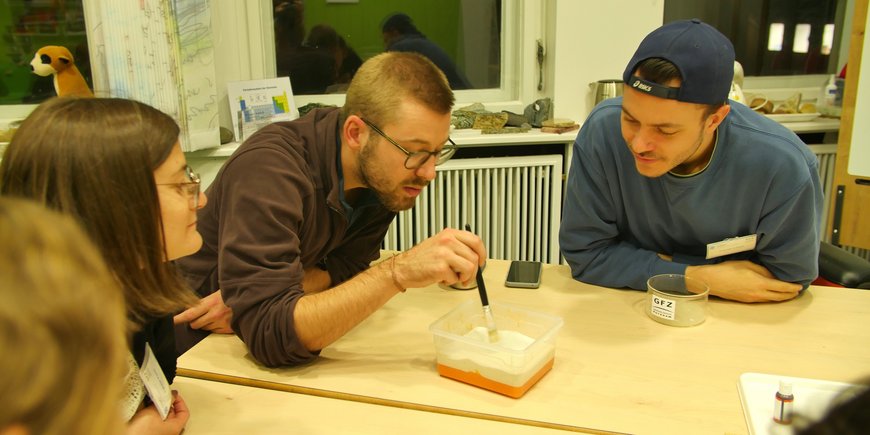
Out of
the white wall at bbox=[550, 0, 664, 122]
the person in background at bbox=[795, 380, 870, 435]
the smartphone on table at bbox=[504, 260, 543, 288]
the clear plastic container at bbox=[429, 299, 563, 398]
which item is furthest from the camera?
the white wall at bbox=[550, 0, 664, 122]

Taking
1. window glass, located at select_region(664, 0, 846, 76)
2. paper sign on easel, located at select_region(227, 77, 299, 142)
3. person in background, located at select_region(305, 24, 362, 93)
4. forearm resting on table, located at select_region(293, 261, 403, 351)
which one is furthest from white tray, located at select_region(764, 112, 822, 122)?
forearm resting on table, located at select_region(293, 261, 403, 351)

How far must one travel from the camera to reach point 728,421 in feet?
3.61

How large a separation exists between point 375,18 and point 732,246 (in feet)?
7.14

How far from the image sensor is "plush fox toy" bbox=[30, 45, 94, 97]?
2.62 metres

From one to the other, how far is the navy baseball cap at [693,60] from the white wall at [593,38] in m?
1.52

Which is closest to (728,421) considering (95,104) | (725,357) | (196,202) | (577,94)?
(725,357)

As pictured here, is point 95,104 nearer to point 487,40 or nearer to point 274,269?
point 274,269

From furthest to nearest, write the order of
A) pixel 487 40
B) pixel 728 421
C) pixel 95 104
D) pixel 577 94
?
pixel 487 40, pixel 577 94, pixel 728 421, pixel 95 104

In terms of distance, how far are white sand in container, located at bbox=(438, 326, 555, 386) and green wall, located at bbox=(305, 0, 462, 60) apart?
231cm

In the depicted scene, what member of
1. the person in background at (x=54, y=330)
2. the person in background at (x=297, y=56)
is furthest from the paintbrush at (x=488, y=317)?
the person in background at (x=297, y=56)

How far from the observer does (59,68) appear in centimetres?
265

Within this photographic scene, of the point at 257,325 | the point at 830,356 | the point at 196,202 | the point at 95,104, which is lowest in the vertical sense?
the point at 830,356

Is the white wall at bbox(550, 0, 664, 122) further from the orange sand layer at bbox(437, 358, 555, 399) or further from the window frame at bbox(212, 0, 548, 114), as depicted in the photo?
the orange sand layer at bbox(437, 358, 555, 399)

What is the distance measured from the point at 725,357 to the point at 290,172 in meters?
0.98
